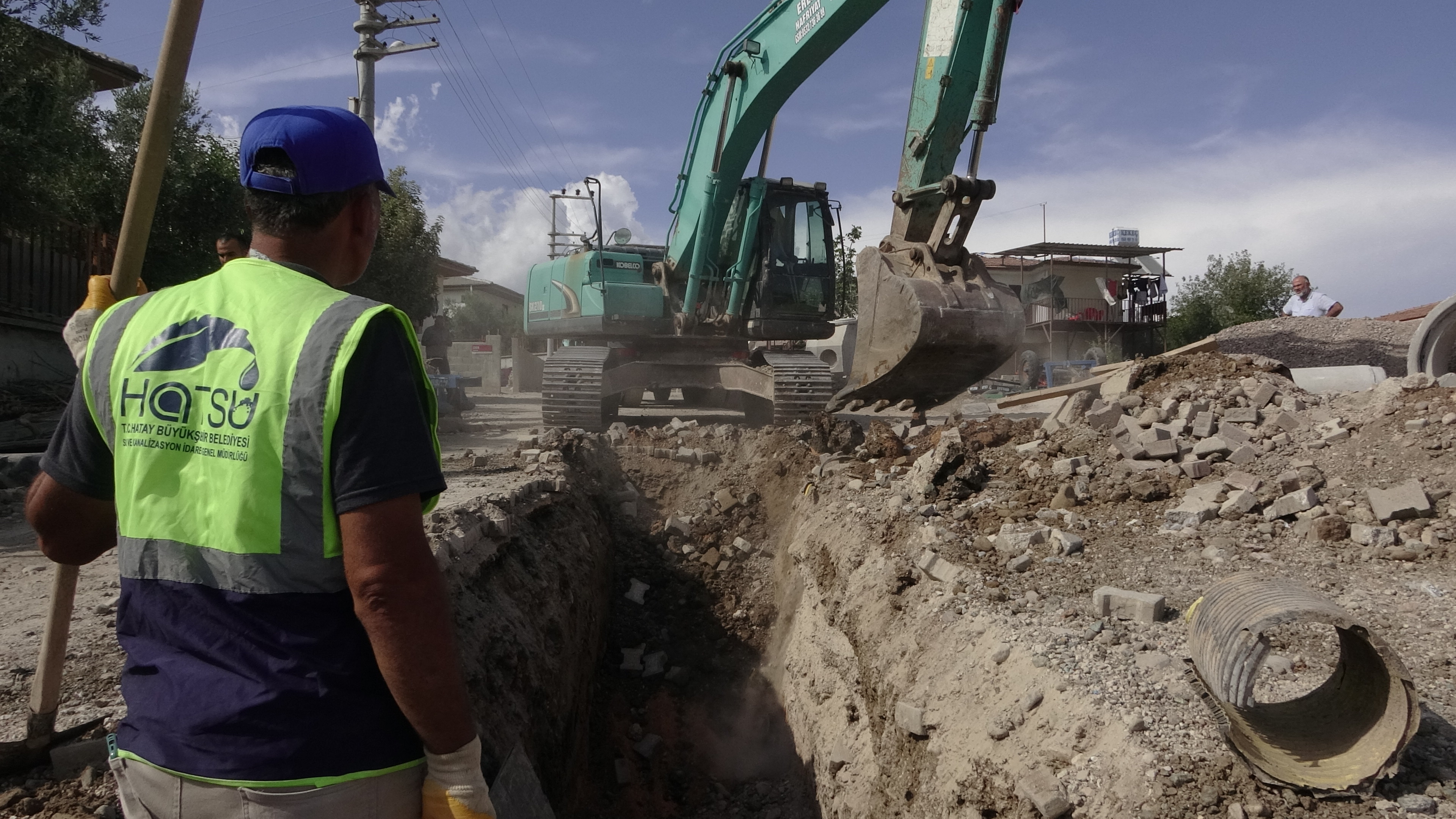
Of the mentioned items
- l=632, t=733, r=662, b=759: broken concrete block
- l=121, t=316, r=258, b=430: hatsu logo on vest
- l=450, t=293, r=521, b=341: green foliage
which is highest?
l=450, t=293, r=521, b=341: green foliage

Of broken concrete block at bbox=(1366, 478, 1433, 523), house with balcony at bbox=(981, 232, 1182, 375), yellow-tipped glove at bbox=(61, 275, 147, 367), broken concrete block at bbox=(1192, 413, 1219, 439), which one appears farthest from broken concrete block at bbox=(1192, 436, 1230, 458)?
house with balcony at bbox=(981, 232, 1182, 375)

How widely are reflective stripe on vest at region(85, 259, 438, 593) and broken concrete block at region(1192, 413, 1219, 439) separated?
5909 mm

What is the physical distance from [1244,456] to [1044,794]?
3.77 meters

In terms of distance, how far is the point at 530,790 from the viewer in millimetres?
2203

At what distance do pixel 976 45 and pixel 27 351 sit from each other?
13.1 m

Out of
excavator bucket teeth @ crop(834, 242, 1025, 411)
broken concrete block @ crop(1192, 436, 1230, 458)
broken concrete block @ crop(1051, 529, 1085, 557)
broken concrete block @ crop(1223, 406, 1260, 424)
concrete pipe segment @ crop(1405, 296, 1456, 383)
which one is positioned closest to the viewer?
broken concrete block @ crop(1051, 529, 1085, 557)

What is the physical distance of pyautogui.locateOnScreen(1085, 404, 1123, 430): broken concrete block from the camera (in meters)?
6.98

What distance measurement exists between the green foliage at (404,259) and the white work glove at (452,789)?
18.9 meters

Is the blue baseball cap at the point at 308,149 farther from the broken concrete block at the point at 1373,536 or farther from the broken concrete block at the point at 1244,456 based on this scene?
the broken concrete block at the point at 1244,456

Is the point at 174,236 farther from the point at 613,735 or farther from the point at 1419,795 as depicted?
the point at 1419,795

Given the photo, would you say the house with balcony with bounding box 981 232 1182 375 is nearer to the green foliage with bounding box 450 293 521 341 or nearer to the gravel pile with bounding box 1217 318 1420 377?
the gravel pile with bounding box 1217 318 1420 377

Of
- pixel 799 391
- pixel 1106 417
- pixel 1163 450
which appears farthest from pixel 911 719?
pixel 799 391

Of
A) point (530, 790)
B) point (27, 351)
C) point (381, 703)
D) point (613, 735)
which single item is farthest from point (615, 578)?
point (27, 351)

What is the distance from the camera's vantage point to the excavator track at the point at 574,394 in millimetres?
10570
